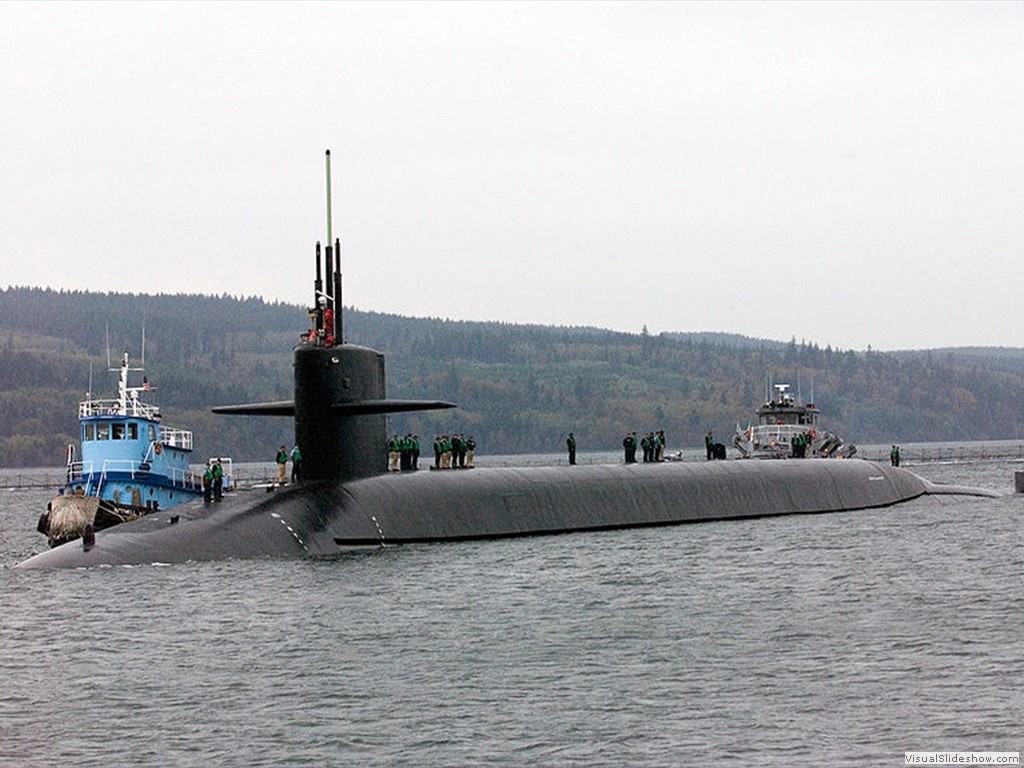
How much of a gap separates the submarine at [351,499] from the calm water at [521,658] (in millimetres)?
555

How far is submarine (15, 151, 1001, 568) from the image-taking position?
3011 centimetres

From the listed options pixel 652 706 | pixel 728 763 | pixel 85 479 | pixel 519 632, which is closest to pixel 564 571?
pixel 519 632

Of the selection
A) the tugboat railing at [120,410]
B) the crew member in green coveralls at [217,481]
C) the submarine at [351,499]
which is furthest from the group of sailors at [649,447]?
the crew member in green coveralls at [217,481]

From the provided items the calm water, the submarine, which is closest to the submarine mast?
the submarine

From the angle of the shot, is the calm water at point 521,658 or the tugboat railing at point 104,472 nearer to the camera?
the calm water at point 521,658

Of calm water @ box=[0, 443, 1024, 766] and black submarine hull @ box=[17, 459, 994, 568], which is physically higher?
black submarine hull @ box=[17, 459, 994, 568]

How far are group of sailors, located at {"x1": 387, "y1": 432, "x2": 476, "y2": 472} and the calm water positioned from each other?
14.6 feet

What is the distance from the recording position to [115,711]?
63.6 feet

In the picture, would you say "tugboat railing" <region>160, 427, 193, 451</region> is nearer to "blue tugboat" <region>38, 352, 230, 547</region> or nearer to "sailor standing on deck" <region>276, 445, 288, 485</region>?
"blue tugboat" <region>38, 352, 230, 547</region>

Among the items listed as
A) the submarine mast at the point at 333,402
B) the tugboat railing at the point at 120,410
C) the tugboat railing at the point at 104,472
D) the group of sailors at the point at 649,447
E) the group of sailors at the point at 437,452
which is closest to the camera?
the submarine mast at the point at 333,402

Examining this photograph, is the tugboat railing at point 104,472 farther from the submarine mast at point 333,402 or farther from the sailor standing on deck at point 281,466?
the submarine mast at point 333,402

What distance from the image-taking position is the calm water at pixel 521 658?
17625 mm

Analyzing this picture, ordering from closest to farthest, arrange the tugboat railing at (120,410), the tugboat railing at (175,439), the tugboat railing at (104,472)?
1. the tugboat railing at (104,472)
2. the tugboat railing at (120,410)
3. the tugboat railing at (175,439)

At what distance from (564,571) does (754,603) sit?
464 centimetres
